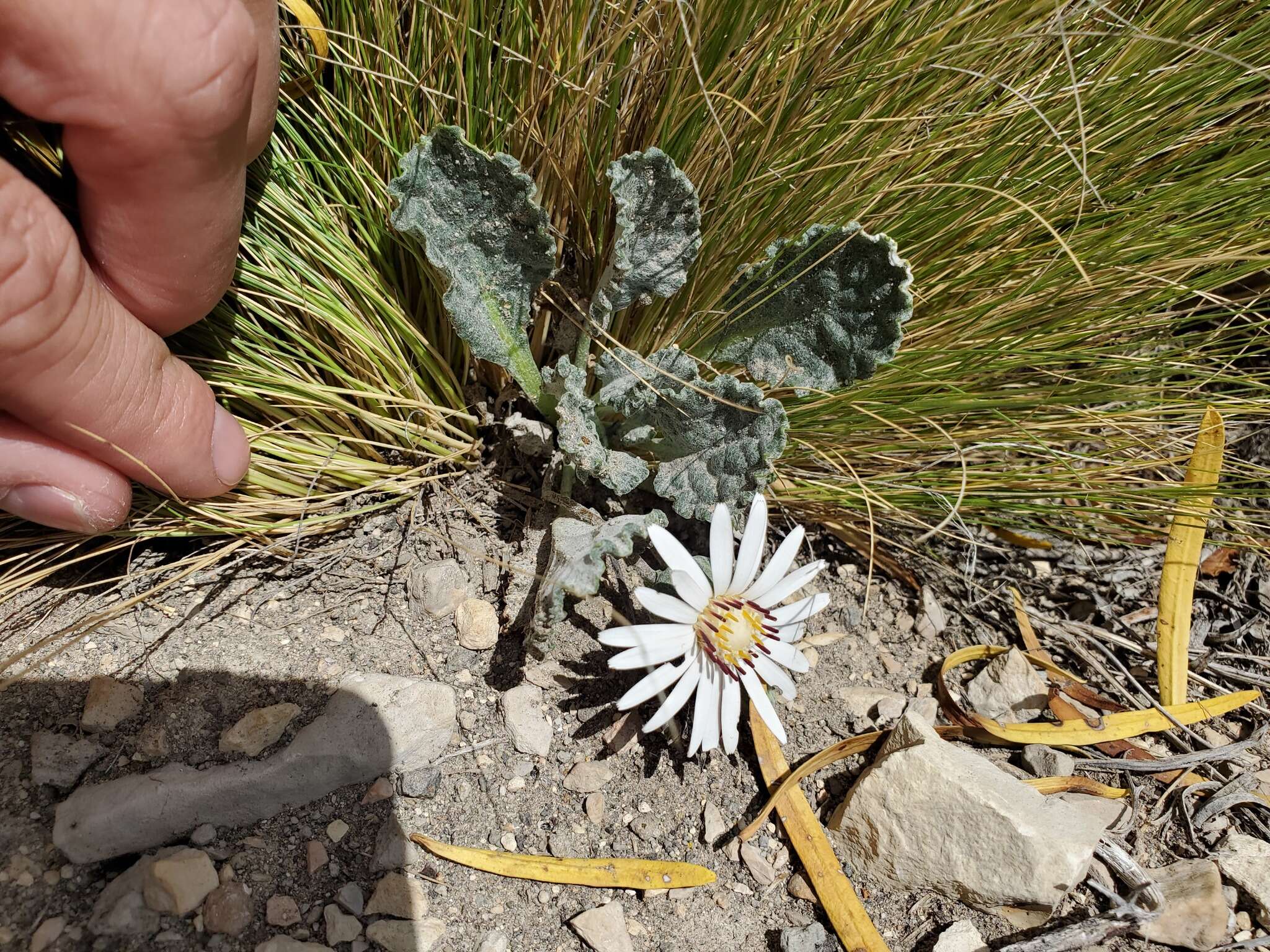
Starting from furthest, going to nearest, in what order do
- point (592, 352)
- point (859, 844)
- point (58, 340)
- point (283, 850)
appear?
point (592, 352)
point (859, 844)
point (283, 850)
point (58, 340)

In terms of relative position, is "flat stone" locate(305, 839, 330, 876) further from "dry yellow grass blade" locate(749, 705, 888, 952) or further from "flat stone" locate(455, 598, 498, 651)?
"dry yellow grass blade" locate(749, 705, 888, 952)

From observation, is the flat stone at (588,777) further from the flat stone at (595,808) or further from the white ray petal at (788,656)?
the white ray petal at (788,656)

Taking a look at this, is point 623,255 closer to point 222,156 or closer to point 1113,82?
point 222,156

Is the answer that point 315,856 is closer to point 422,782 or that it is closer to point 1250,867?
point 422,782

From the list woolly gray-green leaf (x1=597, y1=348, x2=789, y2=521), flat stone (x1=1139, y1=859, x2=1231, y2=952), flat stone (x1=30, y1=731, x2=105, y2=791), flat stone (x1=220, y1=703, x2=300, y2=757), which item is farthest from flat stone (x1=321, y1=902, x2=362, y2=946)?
flat stone (x1=1139, y1=859, x2=1231, y2=952)

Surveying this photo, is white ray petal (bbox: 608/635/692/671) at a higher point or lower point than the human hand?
lower

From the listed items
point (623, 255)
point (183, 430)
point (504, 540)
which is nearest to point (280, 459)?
point (183, 430)
